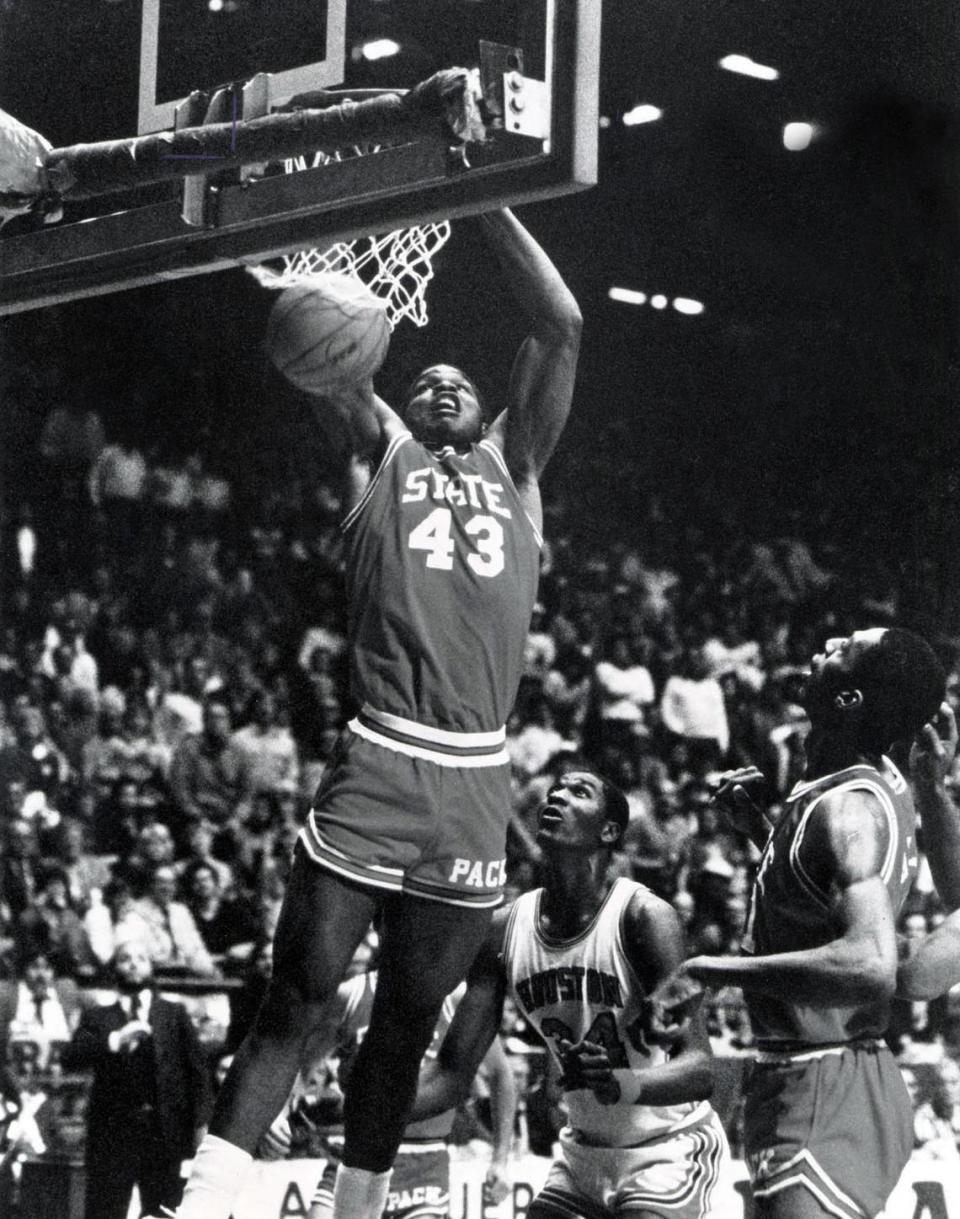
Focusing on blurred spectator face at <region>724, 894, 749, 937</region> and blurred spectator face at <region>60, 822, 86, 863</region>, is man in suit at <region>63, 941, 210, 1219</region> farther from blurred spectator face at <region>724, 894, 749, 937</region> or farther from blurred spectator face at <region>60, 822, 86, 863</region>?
blurred spectator face at <region>724, 894, 749, 937</region>

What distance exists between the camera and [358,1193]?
13.0ft

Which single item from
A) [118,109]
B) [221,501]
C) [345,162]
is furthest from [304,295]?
[221,501]

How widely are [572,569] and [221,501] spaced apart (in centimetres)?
262

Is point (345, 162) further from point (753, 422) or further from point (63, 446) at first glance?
point (753, 422)

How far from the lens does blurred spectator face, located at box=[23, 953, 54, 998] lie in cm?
960

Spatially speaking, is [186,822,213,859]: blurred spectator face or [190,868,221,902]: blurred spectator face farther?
[186,822,213,859]: blurred spectator face

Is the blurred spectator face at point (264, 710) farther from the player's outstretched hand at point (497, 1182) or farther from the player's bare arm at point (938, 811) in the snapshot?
the player's bare arm at point (938, 811)

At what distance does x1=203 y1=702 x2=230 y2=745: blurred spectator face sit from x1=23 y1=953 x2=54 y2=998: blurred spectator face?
1980 millimetres

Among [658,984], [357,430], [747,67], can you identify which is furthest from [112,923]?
[747,67]

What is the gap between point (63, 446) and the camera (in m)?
13.5

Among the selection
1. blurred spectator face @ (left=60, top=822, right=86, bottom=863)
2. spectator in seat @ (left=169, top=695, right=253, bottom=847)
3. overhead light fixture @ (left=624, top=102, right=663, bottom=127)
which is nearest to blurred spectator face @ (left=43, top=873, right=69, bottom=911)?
blurred spectator face @ (left=60, top=822, right=86, bottom=863)

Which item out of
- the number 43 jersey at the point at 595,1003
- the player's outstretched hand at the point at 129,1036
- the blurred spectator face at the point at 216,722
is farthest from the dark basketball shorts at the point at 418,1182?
the blurred spectator face at the point at 216,722

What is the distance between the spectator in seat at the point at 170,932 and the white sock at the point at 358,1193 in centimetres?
606

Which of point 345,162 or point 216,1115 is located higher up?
point 345,162
